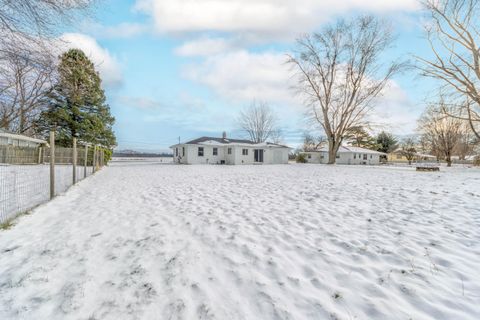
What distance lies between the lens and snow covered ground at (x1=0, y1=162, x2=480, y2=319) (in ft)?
6.15

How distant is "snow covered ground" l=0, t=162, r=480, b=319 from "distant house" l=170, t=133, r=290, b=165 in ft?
71.7

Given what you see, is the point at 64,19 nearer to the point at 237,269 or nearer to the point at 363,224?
the point at 237,269

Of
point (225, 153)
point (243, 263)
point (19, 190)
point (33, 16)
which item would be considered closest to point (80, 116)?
point (225, 153)

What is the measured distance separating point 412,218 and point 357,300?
9.84 ft

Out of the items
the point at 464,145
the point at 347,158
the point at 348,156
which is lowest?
the point at 347,158

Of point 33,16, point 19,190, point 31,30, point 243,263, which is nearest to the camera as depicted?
point 243,263

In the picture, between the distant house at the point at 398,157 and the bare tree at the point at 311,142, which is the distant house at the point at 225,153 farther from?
the distant house at the point at 398,157

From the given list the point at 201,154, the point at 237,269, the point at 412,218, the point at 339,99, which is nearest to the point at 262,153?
the point at 201,154

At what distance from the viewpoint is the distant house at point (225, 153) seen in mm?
26422

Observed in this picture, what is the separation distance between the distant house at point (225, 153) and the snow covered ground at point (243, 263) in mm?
21859

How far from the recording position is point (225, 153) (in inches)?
1113

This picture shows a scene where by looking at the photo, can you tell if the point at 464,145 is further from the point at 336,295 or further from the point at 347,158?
the point at 336,295

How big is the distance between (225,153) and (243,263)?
2584 cm

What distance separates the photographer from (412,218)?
161 inches
